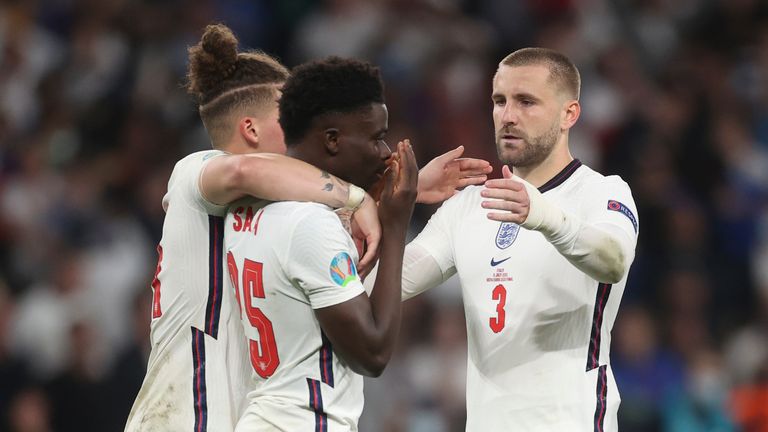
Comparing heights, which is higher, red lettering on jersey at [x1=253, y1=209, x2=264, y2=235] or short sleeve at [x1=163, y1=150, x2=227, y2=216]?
short sleeve at [x1=163, y1=150, x2=227, y2=216]

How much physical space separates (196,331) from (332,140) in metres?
0.88

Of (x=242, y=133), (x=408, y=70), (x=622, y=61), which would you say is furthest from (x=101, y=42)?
(x=242, y=133)

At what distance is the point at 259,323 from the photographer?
406cm

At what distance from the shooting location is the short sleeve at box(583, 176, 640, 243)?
4.46 meters

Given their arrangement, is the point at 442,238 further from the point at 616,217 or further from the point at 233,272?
the point at 233,272

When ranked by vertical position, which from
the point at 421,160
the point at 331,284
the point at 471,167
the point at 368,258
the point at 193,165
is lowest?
the point at 331,284

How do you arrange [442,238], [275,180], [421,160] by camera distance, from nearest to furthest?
[275,180] → [442,238] → [421,160]

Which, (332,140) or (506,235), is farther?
(506,235)

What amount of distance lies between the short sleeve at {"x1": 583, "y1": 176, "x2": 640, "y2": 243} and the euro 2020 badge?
103cm

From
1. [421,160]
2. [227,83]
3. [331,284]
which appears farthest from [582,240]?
[421,160]

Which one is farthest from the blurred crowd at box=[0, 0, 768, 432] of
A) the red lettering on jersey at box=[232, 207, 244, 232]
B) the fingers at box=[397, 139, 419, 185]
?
the fingers at box=[397, 139, 419, 185]

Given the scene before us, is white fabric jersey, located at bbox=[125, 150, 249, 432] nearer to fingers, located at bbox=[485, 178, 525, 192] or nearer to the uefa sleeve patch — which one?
fingers, located at bbox=[485, 178, 525, 192]

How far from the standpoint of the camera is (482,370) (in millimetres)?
4801

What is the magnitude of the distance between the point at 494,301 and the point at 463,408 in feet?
12.4
